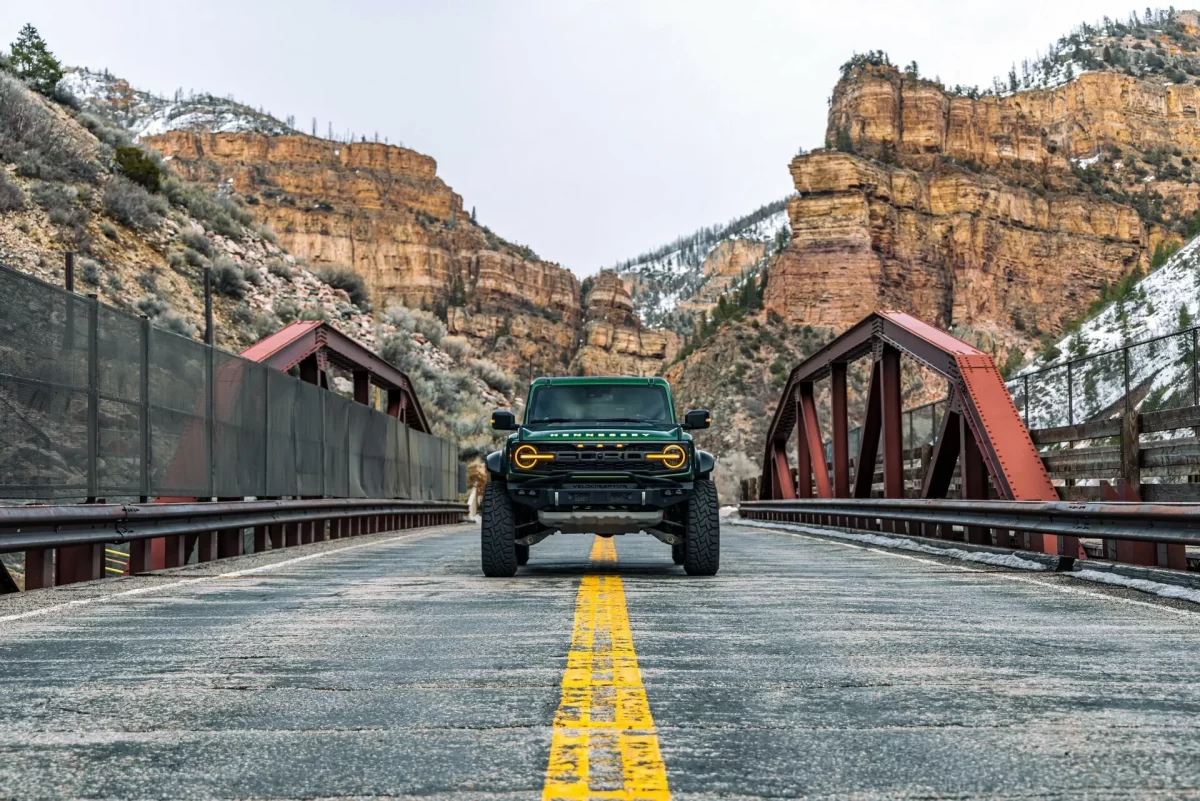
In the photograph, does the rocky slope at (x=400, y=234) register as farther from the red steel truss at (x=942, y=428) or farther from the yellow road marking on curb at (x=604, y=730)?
the yellow road marking on curb at (x=604, y=730)

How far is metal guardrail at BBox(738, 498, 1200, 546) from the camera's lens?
970cm

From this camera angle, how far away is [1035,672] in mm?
6098

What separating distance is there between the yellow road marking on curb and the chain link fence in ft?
18.5

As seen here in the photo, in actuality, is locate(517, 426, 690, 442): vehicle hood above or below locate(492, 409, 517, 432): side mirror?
below

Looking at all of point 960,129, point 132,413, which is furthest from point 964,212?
point 132,413

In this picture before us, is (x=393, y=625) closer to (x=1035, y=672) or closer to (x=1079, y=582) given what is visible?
(x=1035, y=672)

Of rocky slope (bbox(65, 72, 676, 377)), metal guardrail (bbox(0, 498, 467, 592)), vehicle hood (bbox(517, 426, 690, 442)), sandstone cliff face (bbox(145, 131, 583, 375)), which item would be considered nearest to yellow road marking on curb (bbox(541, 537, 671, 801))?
vehicle hood (bbox(517, 426, 690, 442))

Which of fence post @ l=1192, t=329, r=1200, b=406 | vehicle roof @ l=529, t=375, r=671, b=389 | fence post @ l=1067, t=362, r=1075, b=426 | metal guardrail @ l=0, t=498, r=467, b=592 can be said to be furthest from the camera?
fence post @ l=1067, t=362, r=1075, b=426

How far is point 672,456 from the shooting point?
11.9 m

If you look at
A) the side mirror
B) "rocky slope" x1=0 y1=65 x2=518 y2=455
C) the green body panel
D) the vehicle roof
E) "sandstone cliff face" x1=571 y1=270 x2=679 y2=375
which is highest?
"sandstone cliff face" x1=571 y1=270 x2=679 y2=375

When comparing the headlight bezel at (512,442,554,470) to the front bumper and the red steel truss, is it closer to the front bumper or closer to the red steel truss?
the front bumper

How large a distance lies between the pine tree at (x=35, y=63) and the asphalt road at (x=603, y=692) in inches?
1800

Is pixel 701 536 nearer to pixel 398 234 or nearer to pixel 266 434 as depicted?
pixel 266 434

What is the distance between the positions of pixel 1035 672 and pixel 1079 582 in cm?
557
